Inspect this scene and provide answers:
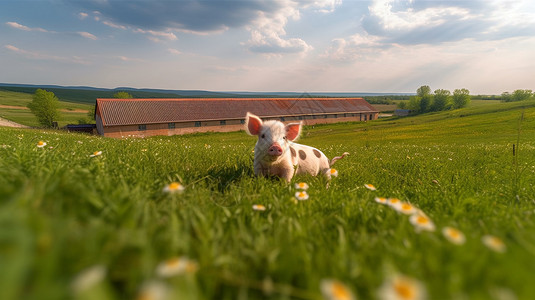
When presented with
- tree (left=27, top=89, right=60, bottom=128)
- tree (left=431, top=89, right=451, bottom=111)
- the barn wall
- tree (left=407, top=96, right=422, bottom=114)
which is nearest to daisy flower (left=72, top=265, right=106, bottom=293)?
the barn wall

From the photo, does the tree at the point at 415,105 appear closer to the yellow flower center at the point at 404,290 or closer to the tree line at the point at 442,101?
the tree line at the point at 442,101

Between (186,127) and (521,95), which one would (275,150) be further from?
(521,95)

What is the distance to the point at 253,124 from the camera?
4.98 metres

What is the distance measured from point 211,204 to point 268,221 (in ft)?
2.37

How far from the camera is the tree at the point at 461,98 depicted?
107750 mm

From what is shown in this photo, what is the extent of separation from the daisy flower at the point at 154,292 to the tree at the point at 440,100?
130503 millimetres

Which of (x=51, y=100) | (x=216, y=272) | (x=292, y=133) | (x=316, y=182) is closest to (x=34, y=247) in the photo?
(x=216, y=272)

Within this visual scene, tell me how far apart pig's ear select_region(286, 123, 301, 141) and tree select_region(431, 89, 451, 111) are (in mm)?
126237

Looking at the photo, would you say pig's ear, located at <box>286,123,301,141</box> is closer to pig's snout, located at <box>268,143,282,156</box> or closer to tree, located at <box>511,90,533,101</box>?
pig's snout, located at <box>268,143,282,156</box>

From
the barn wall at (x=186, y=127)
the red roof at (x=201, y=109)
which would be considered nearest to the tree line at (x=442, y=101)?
the red roof at (x=201, y=109)

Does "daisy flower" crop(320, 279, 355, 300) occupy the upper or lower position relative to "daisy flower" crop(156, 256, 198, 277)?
lower

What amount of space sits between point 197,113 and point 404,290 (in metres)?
58.0

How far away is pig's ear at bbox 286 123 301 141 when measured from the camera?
5184mm

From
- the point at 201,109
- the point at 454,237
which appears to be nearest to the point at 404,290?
the point at 454,237
